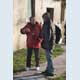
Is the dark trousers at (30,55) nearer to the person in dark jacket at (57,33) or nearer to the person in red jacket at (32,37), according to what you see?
the person in red jacket at (32,37)

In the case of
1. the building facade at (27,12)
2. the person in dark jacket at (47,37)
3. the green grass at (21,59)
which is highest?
the building facade at (27,12)

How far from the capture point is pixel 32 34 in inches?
Answer: 54.4

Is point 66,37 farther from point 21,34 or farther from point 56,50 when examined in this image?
point 21,34

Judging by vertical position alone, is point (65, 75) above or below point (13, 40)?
below

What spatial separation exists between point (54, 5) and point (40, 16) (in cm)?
9

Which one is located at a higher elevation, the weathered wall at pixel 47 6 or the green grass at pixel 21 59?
the weathered wall at pixel 47 6

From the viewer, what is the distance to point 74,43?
1.33 metres

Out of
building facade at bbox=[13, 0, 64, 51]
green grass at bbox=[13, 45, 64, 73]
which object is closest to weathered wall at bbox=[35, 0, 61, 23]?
building facade at bbox=[13, 0, 64, 51]

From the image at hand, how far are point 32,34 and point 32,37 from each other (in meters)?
0.02

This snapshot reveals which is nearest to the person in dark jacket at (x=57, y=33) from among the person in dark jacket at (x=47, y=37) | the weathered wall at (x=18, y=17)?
the person in dark jacket at (x=47, y=37)

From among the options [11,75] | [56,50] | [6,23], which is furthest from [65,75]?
[6,23]

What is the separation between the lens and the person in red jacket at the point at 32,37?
4.50ft

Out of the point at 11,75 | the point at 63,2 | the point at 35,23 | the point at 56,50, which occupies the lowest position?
the point at 11,75

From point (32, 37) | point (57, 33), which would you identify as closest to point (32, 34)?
point (32, 37)
